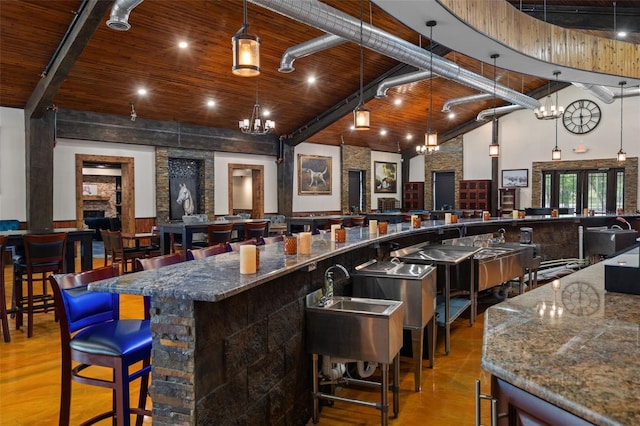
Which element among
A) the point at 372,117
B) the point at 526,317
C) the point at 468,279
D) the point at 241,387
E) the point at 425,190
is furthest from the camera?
the point at 425,190

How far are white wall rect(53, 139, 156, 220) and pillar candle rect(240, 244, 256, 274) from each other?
852cm

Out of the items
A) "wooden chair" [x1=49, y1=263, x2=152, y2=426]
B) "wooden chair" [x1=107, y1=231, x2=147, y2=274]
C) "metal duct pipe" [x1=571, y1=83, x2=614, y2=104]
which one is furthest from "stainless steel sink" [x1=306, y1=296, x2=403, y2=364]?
"metal duct pipe" [x1=571, y1=83, x2=614, y2=104]

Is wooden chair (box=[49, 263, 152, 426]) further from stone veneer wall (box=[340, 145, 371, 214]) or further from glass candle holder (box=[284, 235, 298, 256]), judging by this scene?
stone veneer wall (box=[340, 145, 371, 214])

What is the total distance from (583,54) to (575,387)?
676cm

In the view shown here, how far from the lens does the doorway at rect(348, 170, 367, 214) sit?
1551 centimetres

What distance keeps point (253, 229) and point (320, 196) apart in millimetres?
6616

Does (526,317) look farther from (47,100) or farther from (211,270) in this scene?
(47,100)

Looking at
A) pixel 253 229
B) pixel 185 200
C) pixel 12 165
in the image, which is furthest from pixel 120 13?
pixel 185 200

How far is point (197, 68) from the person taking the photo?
333 inches

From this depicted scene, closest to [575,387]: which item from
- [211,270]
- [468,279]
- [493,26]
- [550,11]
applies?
[211,270]

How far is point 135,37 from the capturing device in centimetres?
715

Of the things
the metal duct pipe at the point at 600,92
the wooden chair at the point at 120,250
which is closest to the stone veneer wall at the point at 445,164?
the metal duct pipe at the point at 600,92

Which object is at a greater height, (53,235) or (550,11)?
(550,11)

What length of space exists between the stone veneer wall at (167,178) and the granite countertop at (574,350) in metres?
9.86
